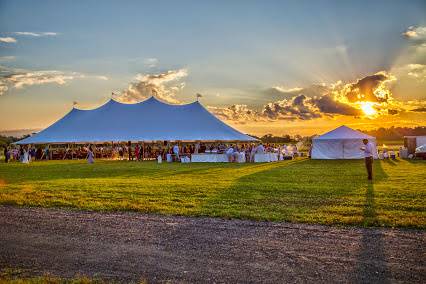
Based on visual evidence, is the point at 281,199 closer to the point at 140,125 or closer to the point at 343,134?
the point at 343,134

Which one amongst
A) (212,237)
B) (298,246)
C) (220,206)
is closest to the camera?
(298,246)

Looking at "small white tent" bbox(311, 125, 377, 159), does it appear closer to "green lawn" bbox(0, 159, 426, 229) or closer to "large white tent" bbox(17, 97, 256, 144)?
"large white tent" bbox(17, 97, 256, 144)

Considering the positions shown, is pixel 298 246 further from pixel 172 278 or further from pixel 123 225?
pixel 123 225

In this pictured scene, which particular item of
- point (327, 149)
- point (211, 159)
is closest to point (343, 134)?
point (327, 149)

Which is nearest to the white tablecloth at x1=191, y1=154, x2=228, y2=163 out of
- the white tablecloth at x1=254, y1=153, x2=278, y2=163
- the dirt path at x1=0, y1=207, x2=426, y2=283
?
the white tablecloth at x1=254, y1=153, x2=278, y2=163

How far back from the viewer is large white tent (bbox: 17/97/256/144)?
3112cm

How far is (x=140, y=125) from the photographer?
32594mm

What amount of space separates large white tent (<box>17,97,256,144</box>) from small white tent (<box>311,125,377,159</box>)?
4718 mm

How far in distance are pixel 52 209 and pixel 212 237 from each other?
167 inches

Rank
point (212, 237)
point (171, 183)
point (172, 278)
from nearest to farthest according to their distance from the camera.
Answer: point (172, 278) < point (212, 237) < point (171, 183)

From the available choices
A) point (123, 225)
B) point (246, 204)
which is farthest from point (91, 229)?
point (246, 204)

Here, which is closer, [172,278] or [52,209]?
[172,278]

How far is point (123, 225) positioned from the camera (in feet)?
23.7

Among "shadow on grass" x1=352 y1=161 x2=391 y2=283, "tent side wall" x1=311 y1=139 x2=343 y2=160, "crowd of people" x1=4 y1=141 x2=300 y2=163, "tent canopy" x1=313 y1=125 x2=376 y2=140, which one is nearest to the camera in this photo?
"shadow on grass" x1=352 y1=161 x2=391 y2=283
